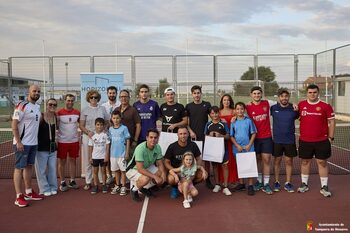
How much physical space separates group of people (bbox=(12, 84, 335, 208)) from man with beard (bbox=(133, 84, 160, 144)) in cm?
2

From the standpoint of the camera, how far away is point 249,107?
707 cm

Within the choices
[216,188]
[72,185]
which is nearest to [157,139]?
[216,188]

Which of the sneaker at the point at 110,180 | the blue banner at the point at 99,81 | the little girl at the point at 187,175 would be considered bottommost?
the sneaker at the point at 110,180

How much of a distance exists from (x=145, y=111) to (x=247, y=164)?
223cm

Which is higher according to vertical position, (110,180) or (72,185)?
(110,180)

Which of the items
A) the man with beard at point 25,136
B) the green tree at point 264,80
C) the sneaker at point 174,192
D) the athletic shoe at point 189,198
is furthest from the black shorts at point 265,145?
the green tree at point 264,80

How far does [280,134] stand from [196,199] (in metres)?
2.04

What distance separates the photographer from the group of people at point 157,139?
653cm

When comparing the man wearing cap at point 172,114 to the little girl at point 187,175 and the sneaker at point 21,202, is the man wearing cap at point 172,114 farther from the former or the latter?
the sneaker at point 21,202

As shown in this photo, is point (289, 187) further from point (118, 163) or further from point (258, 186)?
point (118, 163)

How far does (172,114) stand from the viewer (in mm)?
7176

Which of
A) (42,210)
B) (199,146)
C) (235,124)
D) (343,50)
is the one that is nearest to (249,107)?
(235,124)

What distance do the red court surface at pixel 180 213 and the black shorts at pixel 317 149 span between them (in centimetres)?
73

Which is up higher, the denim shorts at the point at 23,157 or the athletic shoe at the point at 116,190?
the denim shorts at the point at 23,157
